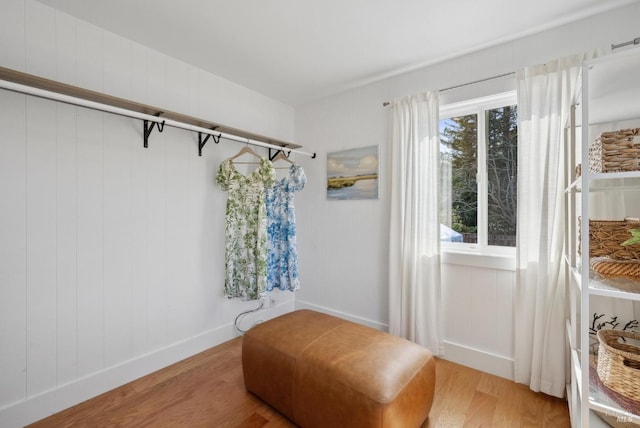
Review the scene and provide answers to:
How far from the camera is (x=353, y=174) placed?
9.30 ft

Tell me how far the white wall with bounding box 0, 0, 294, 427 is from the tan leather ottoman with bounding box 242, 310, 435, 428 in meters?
0.88

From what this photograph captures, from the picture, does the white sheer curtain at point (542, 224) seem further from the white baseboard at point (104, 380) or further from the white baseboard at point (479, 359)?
the white baseboard at point (104, 380)

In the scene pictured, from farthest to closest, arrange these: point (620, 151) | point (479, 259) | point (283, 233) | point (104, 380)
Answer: point (283, 233), point (479, 259), point (104, 380), point (620, 151)

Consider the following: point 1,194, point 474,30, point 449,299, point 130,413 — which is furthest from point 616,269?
point 1,194

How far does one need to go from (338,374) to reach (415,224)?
4.48ft

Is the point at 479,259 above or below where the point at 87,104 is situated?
below

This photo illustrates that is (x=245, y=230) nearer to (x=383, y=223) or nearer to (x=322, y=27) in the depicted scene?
(x=383, y=223)

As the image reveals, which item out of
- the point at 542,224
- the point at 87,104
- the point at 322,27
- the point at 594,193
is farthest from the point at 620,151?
the point at 87,104

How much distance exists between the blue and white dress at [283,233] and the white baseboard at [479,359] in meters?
1.40

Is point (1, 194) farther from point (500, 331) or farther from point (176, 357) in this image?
point (500, 331)

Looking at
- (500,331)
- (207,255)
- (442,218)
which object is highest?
(442,218)

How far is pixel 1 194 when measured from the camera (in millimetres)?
1561

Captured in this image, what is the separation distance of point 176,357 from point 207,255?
2.75ft

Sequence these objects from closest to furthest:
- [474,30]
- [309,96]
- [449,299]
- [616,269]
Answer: [616,269] → [474,30] → [449,299] → [309,96]
